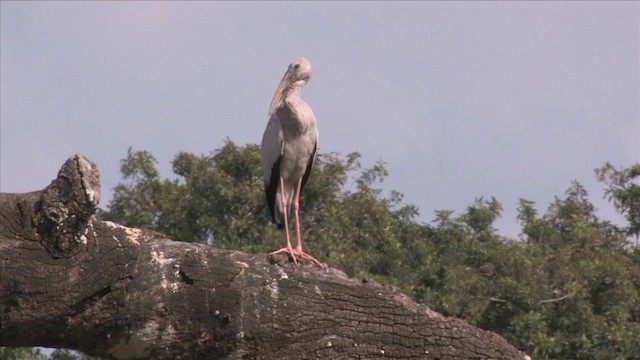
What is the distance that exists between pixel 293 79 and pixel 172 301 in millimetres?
4515

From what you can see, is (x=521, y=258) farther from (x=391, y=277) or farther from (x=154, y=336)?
(x=154, y=336)

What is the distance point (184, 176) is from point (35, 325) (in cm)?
1124

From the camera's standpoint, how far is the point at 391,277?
44.7ft

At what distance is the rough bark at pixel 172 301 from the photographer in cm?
444

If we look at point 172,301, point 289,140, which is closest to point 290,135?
point 289,140

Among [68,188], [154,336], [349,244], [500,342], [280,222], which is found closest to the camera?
[68,188]

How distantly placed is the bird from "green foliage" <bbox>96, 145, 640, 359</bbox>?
3.71 meters

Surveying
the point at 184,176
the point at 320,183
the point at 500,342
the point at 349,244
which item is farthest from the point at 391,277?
the point at 500,342

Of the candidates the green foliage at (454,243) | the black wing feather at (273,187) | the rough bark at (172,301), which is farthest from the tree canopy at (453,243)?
the rough bark at (172,301)

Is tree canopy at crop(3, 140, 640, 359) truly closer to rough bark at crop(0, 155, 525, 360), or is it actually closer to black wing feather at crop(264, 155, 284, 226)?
black wing feather at crop(264, 155, 284, 226)

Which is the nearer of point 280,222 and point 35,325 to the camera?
point 35,325

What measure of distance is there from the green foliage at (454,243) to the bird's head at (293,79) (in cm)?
406

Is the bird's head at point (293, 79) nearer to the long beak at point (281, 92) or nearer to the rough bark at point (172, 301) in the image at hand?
the long beak at point (281, 92)

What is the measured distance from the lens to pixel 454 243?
14625 millimetres
